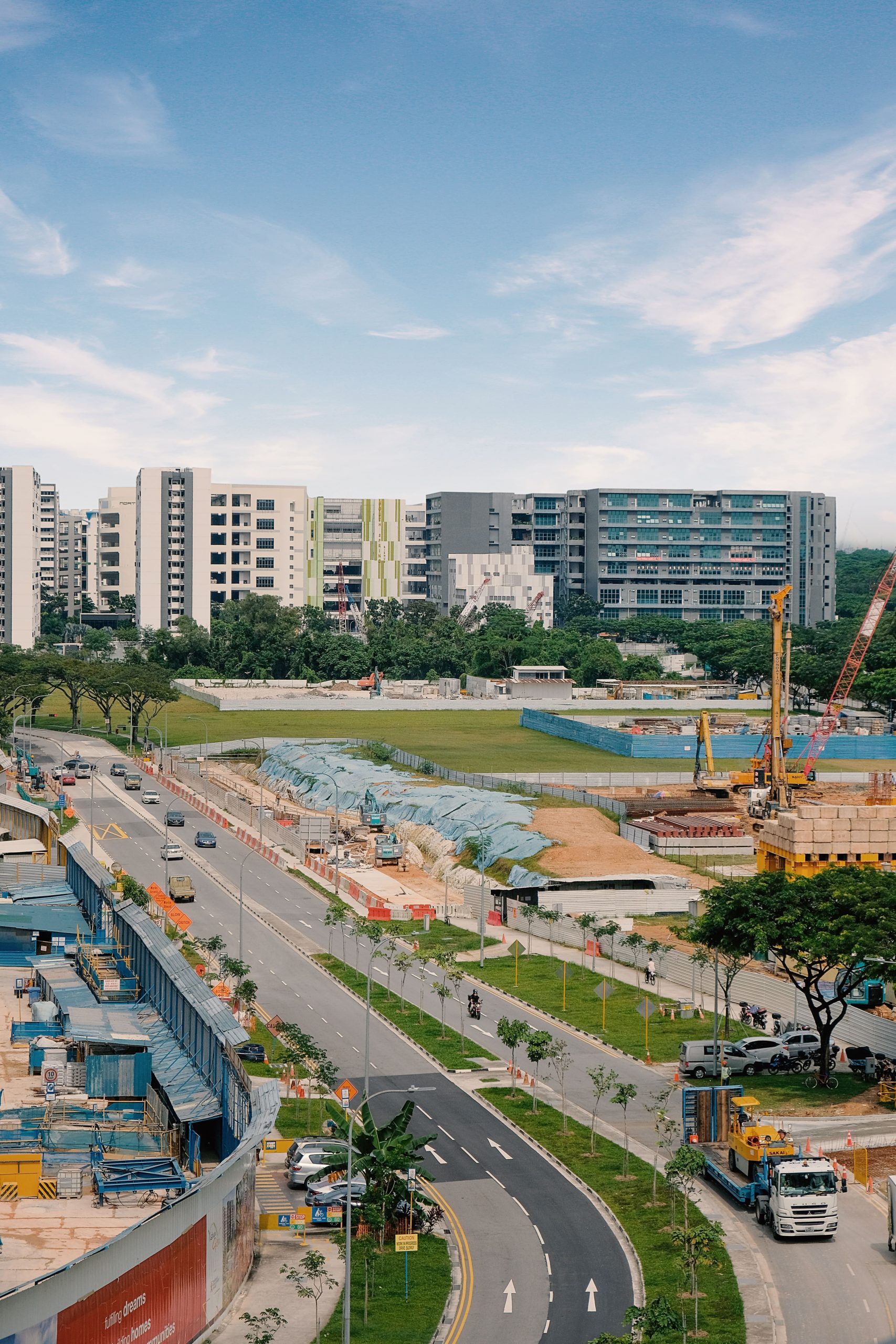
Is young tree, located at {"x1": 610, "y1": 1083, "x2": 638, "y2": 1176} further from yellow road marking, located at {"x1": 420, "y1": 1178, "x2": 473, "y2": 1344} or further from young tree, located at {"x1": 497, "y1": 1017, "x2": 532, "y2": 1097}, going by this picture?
yellow road marking, located at {"x1": 420, "y1": 1178, "x2": 473, "y2": 1344}

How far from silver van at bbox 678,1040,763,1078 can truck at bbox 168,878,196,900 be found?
145 ft

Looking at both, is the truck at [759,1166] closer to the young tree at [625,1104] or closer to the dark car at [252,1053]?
the young tree at [625,1104]

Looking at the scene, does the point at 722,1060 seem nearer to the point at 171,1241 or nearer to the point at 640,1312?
the point at 640,1312

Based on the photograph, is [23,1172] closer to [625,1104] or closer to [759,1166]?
[625,1104]

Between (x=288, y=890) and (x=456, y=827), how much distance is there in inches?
700

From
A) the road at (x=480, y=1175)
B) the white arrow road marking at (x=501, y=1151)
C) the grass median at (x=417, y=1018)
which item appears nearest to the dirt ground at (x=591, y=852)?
the road at (x=480, y=1175)

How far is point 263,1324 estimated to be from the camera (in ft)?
125

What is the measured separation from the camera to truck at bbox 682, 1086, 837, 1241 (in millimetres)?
45031

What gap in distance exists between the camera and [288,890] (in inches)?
4176

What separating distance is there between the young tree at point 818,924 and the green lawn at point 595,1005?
657 cm

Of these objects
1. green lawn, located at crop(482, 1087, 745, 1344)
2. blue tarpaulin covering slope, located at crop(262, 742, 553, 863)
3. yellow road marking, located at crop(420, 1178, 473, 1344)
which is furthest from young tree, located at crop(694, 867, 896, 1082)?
blue tarpaulin covering slope, located at crop(262, 742, 553, 863)

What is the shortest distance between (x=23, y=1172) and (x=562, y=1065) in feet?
83.2

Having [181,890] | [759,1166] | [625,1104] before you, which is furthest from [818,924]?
[181,890]

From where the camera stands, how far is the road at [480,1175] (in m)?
40.7
